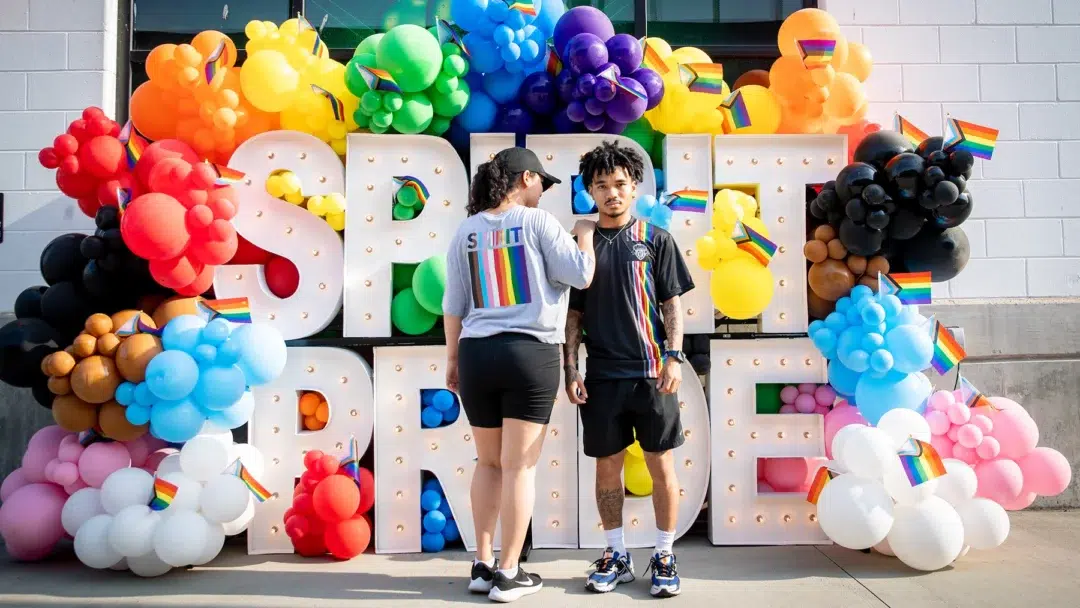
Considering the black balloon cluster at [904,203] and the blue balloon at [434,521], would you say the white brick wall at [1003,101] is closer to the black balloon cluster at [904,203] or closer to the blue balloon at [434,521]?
the black balloon cluster at [904,203]

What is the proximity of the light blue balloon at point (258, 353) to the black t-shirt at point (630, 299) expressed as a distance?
1.39 meters

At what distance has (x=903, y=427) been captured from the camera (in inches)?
152

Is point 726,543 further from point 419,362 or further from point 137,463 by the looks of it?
point 137,463

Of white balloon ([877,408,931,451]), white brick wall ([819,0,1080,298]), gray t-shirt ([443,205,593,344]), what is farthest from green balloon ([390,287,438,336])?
white brick wall ([819,0,1080,298])

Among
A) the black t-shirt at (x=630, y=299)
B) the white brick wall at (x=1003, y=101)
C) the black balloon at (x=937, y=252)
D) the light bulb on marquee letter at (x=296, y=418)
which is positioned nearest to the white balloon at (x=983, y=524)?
the black balloon at (x=937, y=252)

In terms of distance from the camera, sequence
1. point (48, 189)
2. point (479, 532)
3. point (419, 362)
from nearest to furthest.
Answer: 1. point (479, 532)
2. point (419, 362)
3. point (48, 189)

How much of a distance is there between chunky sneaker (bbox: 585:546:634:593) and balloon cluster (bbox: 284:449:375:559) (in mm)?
1083

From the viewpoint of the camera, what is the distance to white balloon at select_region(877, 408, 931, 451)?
3.84 m

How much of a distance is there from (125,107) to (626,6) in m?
2.87

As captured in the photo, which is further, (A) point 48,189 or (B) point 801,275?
(A) point 48,189

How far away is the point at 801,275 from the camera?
14.5ft

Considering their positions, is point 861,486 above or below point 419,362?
below

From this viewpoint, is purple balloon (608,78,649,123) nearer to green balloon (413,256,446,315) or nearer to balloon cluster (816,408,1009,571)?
green balloon (413,256,446,315)

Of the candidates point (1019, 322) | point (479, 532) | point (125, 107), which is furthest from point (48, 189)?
point (1019, 322)
